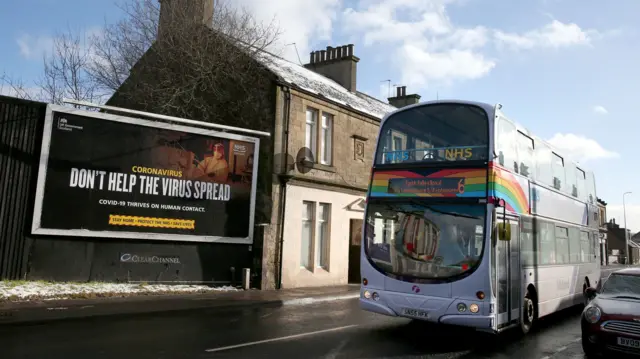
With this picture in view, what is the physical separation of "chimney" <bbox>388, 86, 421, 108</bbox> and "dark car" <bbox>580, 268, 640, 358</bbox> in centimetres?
2745

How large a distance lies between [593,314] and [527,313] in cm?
219

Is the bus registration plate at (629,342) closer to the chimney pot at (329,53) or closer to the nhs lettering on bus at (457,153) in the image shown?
the nhs lettering on bus at (457,153)

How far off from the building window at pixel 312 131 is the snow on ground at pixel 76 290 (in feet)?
24.0

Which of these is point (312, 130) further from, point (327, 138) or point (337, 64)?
point (337, 64)

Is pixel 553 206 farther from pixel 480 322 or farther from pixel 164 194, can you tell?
pixel 164 194

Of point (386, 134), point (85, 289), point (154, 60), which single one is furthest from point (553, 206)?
point (154, 60)

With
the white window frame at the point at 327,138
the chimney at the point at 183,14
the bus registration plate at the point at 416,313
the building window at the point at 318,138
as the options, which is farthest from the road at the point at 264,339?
the chimney at the point at 183,14

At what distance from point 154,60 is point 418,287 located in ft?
56.2

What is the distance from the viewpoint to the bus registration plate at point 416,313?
27.5 ft

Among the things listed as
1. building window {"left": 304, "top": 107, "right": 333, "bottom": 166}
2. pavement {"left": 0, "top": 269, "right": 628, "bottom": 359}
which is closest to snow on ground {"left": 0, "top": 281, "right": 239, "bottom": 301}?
pavement {"left": 0, "top": 269, "right": 628, "bottom": 359}

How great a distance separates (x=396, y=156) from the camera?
9539 mm

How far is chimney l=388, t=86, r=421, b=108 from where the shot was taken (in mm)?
34906

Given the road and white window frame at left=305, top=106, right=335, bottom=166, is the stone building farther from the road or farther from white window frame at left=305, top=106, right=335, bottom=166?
the road

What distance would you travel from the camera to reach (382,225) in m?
9.26
